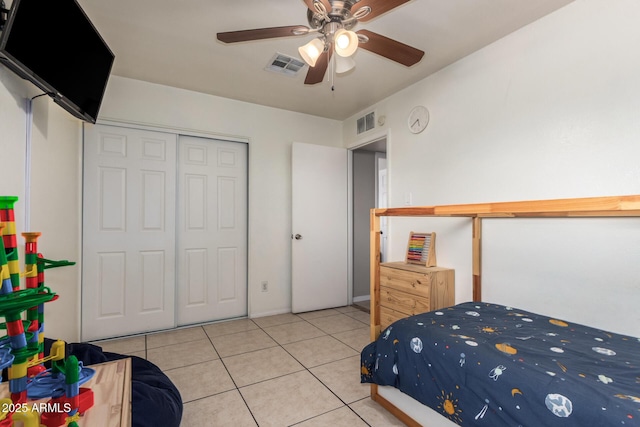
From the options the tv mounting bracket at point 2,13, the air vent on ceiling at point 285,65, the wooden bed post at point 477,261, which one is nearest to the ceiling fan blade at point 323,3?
Result: the air vent on ceiling at point 285,65

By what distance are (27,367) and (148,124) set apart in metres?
2.62

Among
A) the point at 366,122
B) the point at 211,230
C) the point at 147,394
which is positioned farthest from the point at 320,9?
the point at 211,230

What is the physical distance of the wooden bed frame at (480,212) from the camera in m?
1.03

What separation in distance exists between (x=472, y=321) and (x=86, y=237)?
3.25 m

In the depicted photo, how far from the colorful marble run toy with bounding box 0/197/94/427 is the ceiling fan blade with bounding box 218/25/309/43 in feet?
4.11

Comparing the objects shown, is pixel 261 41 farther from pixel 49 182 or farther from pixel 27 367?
pixel 27 367

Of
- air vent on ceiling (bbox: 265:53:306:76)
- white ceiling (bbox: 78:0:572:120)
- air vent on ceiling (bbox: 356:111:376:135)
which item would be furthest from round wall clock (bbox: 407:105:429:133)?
air vent on ceiling (bbox: 265:53:306:76)

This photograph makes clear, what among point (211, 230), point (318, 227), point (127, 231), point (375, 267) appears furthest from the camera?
point (318, 227)

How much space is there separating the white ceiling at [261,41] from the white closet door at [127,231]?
2.32 feet

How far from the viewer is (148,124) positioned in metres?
2.92

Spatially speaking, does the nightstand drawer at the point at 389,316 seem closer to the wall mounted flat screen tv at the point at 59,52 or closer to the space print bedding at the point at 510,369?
the space print bedding at the point at 510,369

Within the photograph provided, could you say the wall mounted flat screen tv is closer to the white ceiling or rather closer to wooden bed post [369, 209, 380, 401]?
the white ceiling

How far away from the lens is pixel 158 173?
3010 millimetres

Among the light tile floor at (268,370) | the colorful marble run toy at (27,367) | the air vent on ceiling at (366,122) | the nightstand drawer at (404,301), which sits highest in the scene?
the air vent on ceiling at (366,122)
